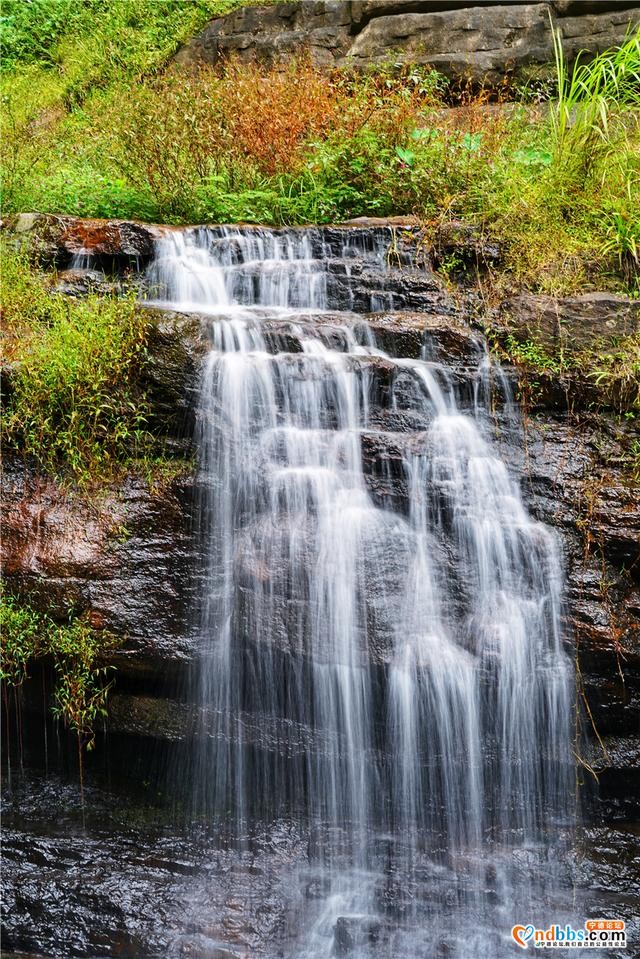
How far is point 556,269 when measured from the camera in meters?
5.30

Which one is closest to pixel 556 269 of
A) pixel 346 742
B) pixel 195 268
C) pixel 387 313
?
pixel 387 313

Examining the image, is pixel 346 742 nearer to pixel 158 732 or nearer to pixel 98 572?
pixel 158 732

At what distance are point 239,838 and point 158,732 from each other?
Result: 0.65 meters

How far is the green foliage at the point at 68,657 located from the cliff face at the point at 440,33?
776 cm

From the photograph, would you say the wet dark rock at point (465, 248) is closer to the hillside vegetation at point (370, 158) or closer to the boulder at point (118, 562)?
the hillside vegetation at point (370, 158)

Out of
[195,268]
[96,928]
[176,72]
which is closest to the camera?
[96,928]

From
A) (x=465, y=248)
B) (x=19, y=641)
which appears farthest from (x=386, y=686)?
(x=465, y=248)

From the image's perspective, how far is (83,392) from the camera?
4.38 meters

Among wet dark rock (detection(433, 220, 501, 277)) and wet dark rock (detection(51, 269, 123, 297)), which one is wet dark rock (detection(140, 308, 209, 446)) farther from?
wet dark rock (detection(433, 220, 501, 277))

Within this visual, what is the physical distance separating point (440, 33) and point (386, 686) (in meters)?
8.30

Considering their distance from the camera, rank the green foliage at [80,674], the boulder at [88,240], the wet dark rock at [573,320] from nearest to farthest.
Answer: the green foliage at [80,674] < the wet dark rock at [573,320] < the boulder at [88,240]

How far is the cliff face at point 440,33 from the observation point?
27.1ft

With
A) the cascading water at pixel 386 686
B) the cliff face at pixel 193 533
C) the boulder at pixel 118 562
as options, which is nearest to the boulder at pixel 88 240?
the cliff face at pixel 193 533

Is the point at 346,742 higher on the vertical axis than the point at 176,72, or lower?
lower
